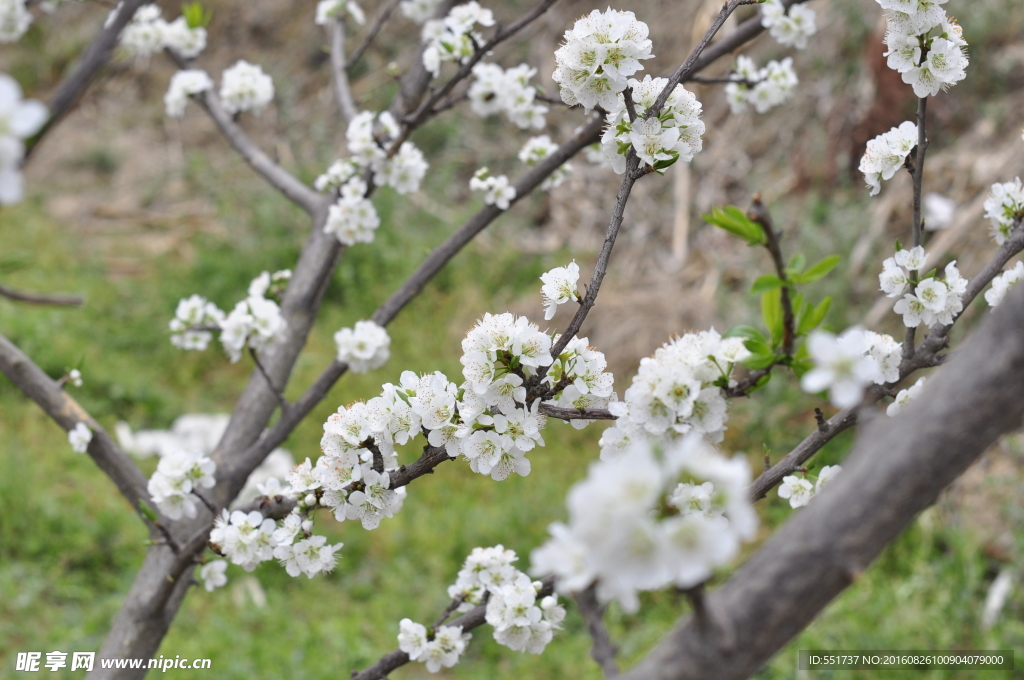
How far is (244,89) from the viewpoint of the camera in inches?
85.6

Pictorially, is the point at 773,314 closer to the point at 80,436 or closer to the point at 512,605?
the point at 512,605

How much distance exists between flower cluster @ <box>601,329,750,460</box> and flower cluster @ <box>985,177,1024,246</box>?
21.5 inches

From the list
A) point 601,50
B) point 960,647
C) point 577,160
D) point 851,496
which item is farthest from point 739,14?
point 851,496

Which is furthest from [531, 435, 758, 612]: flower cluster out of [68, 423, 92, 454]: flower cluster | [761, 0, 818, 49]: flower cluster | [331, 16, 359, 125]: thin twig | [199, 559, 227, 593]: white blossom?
[331, 16, 359, 125]: thin twig

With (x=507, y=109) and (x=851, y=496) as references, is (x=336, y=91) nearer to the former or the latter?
(x=507, y=109)

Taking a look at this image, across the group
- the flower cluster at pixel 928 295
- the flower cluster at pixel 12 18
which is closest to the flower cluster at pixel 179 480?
the flower cluster at pixel 928 295

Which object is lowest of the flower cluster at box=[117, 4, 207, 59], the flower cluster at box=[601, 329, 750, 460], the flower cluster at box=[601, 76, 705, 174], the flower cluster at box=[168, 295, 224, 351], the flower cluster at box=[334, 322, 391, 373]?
the flower cluster at box=[601, 329, 750, 460]

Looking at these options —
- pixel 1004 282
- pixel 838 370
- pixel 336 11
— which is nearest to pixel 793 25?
pixel 1004 282

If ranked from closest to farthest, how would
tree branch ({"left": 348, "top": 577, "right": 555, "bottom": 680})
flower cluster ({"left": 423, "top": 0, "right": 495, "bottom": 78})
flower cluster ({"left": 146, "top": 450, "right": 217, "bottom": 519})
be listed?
tree branch ({"left": 348, "top": 577, "right": 555, "bottom": 680}), flower cluster ({"left": 146, "top": 450, "right": 217, "bottom": 519}), flower cluster ({"left": 423, "top": 0, "right": 495, "bottom": 78})

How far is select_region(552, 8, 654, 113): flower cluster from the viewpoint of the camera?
947mm

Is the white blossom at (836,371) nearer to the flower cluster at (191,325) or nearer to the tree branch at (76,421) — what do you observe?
the tree branch at (76,421)

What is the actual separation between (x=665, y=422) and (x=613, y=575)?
36 cm

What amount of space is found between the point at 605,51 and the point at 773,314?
405mm

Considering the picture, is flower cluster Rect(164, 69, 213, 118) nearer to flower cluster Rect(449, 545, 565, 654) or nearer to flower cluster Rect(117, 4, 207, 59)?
flower cluster Rect(117, 4, 207, 59)
